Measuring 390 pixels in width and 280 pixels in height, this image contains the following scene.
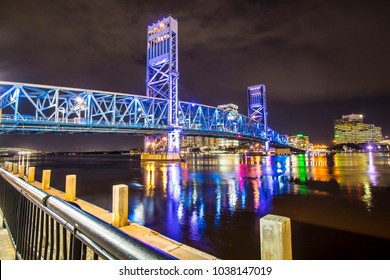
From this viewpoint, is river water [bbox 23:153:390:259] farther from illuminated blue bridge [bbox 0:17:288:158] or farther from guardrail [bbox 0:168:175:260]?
illuminated blue bridge [bbox 0:17:288:158]

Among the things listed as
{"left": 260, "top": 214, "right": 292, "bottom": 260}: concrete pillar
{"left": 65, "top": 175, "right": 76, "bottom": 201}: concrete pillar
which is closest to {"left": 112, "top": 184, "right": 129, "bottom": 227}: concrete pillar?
{"left": 65, "top": 175, "right": 76, "bottom": 201}: concrete pillar

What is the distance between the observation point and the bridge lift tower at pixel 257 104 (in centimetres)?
14312

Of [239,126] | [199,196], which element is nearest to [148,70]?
[239,126]

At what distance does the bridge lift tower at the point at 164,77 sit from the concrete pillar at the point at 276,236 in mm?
60531

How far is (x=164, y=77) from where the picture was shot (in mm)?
74812

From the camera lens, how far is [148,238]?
570 cm

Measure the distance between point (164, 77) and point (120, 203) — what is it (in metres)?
72.2

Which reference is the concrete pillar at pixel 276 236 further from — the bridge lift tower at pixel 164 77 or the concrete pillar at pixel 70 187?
the bridge lift tower at pixel 164 77

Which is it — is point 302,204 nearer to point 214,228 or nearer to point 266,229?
point 214,228

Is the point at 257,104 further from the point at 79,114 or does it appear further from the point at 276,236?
the point at 276,236

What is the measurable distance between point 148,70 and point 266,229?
79687 millimetres

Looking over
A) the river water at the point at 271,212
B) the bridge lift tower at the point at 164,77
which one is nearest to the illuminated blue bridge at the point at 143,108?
the bridge lift tower at the point at 164,77

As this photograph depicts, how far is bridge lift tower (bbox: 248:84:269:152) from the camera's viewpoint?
143 m

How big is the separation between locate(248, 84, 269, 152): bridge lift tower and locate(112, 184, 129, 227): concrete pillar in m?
139
